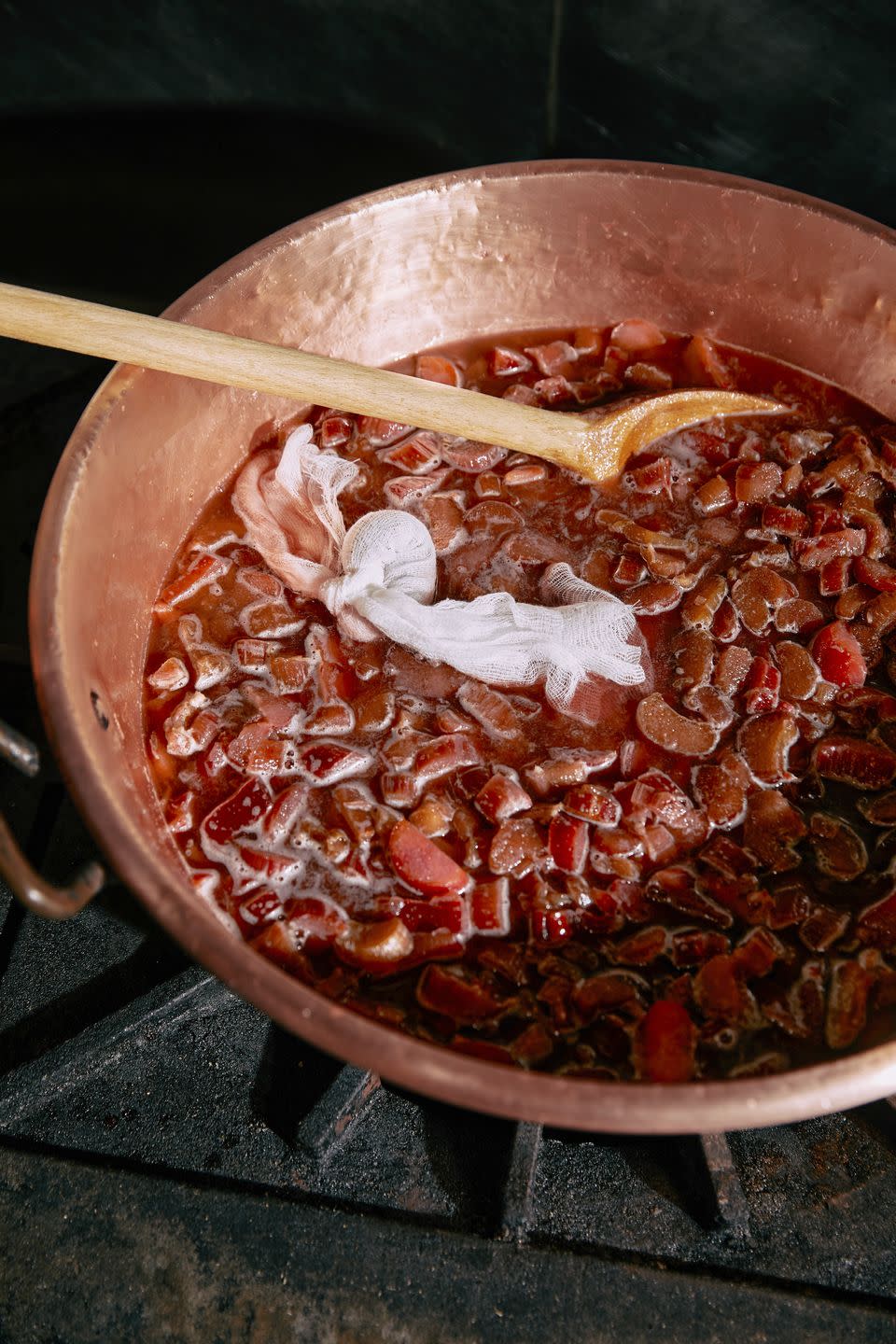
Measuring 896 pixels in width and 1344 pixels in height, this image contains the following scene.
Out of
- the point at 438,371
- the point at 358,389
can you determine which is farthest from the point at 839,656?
the point at 438,371

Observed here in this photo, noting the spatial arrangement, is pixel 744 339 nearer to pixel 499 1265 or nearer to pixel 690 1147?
pixel 690 1147

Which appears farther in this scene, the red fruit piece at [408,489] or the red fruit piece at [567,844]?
the red fruit piece at [408,489]

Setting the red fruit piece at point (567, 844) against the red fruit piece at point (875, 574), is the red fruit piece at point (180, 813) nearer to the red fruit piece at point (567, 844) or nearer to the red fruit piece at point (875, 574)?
the red fruit piece at point (567, 844)

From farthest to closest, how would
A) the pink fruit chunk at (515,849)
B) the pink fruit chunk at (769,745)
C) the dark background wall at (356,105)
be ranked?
1. the dark background wall at (356,105)
2. the pink fruit chunk at (769,745)
3. the pink fruit chunk at (515,849)

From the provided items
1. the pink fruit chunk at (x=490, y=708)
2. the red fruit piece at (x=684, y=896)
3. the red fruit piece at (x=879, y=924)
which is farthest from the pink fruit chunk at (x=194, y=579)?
the red fruit piece at (x=879, y=924)

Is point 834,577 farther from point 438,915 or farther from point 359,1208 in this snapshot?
point 359,1208

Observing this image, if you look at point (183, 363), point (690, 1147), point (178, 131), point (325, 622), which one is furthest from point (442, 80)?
point (690, 1147)

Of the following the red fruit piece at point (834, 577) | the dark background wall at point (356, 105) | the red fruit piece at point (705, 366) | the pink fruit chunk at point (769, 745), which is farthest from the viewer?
the dark background wall at point (356, 105)
